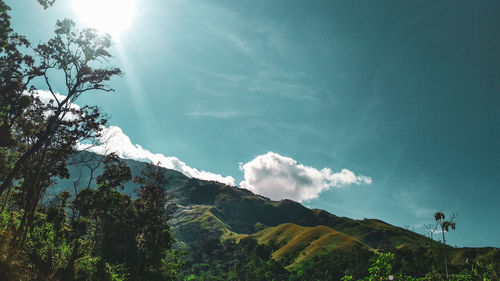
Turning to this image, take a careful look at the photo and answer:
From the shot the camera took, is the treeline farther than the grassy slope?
No

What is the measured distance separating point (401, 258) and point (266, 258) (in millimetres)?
53715

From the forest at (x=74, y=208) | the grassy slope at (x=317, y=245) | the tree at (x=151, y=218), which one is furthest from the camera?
the grassy slope at (x=317, y=245)

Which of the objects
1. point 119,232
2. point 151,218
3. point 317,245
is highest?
point 317,245

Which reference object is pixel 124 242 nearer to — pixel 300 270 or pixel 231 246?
pixel 300 270

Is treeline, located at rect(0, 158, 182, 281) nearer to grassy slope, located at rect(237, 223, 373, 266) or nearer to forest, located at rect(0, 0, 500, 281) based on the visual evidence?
forest, located at rect(0, 0, 500, 281)

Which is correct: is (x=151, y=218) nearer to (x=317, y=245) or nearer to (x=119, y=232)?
(x=119, y=232)

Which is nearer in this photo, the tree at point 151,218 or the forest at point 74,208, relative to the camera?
the forest at point 74,208

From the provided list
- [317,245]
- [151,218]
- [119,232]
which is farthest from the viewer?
[317,245]

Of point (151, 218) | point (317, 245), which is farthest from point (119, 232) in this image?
point (317, 245)

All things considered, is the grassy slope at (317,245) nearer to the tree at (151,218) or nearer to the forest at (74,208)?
the forest at (74,208)

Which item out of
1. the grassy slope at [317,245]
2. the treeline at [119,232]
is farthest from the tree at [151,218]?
the grassy slope at [317,245]

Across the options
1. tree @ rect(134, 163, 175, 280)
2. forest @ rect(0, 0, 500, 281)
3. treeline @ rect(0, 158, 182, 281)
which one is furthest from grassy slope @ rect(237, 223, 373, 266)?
tree @ rect(134, 163, 175, 280)

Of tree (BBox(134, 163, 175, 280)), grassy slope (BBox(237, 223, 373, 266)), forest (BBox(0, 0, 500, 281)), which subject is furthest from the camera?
grassy slope (BBox(237, 223, 373, 266))

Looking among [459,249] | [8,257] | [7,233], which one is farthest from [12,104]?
[459,249]
